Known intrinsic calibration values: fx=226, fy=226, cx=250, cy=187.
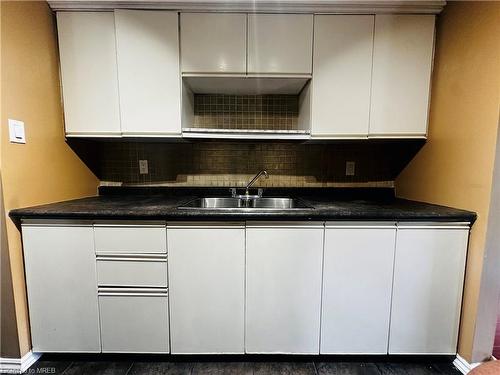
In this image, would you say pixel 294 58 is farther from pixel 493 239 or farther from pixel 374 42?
pixel 493 239

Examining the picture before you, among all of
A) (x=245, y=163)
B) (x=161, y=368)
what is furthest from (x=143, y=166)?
(x=161, y=368)

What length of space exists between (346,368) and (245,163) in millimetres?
1445

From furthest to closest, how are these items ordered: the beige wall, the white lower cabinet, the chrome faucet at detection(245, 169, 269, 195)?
the chrome faucet at detection(245, 169, 269, 195) → the white lower cabinet → the beige wall

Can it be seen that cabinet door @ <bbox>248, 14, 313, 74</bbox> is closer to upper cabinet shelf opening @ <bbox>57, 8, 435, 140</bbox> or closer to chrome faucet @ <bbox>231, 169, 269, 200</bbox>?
upper cabinet shelf opening @ <bbox>57, 8, 435, 140</bbox>

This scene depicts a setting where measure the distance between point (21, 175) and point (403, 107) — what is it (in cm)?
224

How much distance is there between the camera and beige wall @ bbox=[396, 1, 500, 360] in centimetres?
110

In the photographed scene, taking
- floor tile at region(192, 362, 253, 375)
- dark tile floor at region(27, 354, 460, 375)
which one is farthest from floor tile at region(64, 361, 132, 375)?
floor tile at region(192, 362, 253, 375)

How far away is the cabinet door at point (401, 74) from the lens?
1.37 meters

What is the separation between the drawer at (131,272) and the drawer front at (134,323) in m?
0.07

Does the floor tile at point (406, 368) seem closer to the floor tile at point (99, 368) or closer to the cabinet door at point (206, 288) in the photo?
the cabinet door at point (206, 288)

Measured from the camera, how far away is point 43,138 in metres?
1.33

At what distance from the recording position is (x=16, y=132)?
3.81 feet

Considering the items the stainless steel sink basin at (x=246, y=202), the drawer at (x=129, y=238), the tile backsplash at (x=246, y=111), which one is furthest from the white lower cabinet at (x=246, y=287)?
the tile backsplash at (x=246, y=111)

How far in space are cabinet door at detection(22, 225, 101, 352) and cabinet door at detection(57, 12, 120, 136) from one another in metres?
0.68
